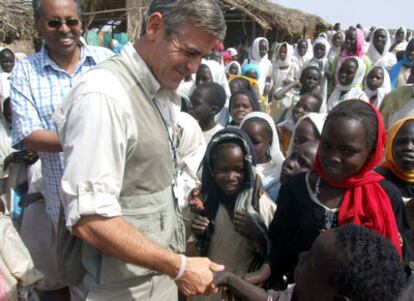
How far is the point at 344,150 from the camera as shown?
7.09 ft

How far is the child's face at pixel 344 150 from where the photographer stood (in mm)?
2145

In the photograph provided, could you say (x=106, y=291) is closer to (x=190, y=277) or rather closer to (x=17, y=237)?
(x=190, y=277)

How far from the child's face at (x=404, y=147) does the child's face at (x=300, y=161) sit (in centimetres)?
50

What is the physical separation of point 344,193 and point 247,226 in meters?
0.59

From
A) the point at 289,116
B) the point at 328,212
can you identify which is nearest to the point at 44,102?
the point at 328,212

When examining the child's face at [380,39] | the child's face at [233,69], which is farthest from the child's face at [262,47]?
the child's face at [380,39]

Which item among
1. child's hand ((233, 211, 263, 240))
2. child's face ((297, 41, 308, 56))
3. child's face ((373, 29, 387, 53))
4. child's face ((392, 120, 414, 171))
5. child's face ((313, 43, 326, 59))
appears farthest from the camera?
child's face ((297, 41, 308, 56))

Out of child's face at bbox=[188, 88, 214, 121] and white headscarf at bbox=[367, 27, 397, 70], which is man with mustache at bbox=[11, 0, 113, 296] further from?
white headscarf at bbox=[367, 27, 397, 70]

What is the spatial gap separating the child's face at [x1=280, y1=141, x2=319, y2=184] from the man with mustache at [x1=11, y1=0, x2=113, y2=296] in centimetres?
139

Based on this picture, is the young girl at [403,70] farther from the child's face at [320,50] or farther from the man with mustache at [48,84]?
the man with mustache at [48,84]

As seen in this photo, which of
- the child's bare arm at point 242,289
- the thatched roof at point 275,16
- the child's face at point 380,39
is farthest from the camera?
the thatched roof at point 275,16

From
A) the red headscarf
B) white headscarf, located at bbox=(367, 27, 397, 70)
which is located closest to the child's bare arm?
the red headscarf

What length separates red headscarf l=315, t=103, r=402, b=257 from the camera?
207 centimetres

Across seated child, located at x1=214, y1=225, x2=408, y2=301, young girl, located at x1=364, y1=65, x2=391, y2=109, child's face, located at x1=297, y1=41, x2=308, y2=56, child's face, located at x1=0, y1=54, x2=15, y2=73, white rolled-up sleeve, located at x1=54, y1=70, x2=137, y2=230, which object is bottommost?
child's face, located at x1=297, y1=41, x2=308, y2=56
